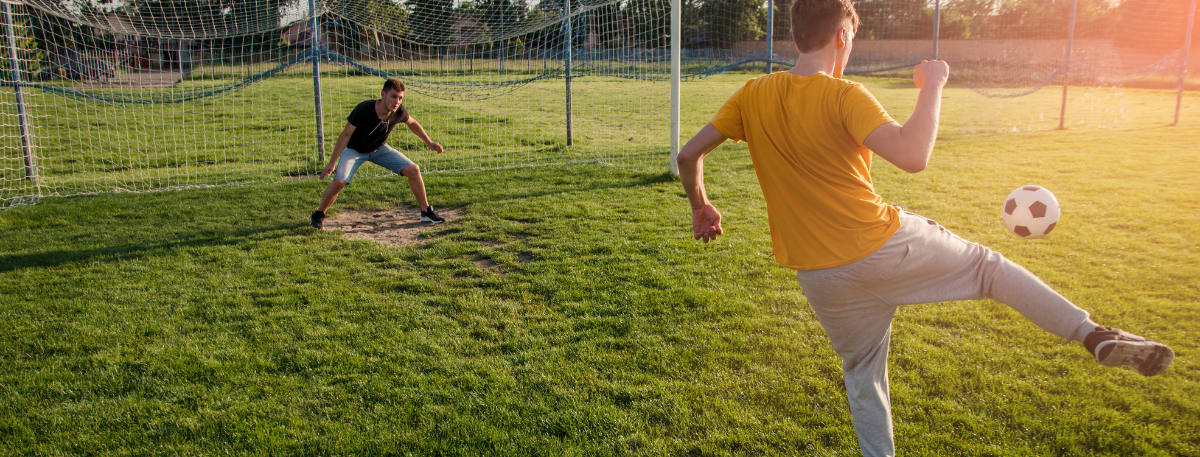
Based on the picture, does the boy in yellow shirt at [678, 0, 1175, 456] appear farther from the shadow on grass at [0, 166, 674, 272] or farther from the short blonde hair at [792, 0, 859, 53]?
the shadow on grass at [0, 166, 674, 272]

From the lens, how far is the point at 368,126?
7.07 metres

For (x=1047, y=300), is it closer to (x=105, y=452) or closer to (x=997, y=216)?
(x=105, y=452)

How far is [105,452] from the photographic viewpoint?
9.88 feet

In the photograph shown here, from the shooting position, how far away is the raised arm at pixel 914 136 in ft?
6.09

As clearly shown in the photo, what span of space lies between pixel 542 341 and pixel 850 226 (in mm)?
2359

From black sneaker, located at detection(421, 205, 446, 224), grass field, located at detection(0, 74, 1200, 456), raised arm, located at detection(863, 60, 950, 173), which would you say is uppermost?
raised arm, located at detection(863, 60, 950, 173)

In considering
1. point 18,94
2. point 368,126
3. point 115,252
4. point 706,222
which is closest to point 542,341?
point 706,222

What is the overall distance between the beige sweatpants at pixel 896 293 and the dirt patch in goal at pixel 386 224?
5.05 metres

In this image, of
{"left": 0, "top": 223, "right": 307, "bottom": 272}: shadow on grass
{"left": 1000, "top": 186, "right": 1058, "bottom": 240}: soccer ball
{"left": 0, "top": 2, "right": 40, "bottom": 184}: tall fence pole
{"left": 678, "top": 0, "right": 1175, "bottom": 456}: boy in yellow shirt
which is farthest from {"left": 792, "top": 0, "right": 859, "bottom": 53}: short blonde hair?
{"left": 0, "top": 2, "right": 40, "bottom": 184}: tall fence pole

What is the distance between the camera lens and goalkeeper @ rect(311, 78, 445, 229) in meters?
6.92


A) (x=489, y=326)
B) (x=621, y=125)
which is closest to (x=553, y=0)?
(x=621, y=125)

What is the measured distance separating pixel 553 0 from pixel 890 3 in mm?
9654

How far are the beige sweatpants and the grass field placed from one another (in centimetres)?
62

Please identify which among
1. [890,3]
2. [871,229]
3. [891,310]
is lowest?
[891,310]
